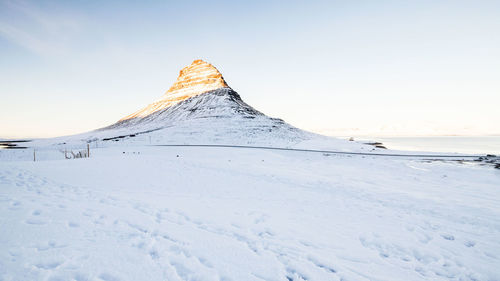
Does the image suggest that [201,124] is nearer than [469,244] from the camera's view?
No

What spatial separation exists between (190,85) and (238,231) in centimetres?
16388

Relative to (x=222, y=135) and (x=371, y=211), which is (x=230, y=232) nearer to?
(x=371, y=211)

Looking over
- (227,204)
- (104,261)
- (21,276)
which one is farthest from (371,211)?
(21,276)

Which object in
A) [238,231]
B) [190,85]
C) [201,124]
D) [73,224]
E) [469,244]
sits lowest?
[469,244]

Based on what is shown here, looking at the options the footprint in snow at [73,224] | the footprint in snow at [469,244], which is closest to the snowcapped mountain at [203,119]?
the footprint in snow at [469,244]

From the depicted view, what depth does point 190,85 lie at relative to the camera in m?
158

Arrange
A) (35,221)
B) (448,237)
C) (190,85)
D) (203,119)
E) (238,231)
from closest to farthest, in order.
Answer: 1. (35,221)
2. (238,231)
3. (448,237)
4. (203,119)
5. (190,85)

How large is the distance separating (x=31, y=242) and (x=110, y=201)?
340cm

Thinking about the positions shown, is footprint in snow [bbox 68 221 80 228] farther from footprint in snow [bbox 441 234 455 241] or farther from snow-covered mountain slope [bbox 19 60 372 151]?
snow-covered mountain slope [bbox 19 60 372 151]

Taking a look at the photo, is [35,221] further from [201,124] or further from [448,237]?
[201,124]

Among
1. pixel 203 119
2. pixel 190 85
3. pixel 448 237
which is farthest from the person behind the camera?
→ pixel 190 85

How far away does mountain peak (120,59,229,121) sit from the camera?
142 m

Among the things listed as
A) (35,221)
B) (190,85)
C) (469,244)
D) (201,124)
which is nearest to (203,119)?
(201,124)

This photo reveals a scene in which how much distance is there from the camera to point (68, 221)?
18.3 ft
